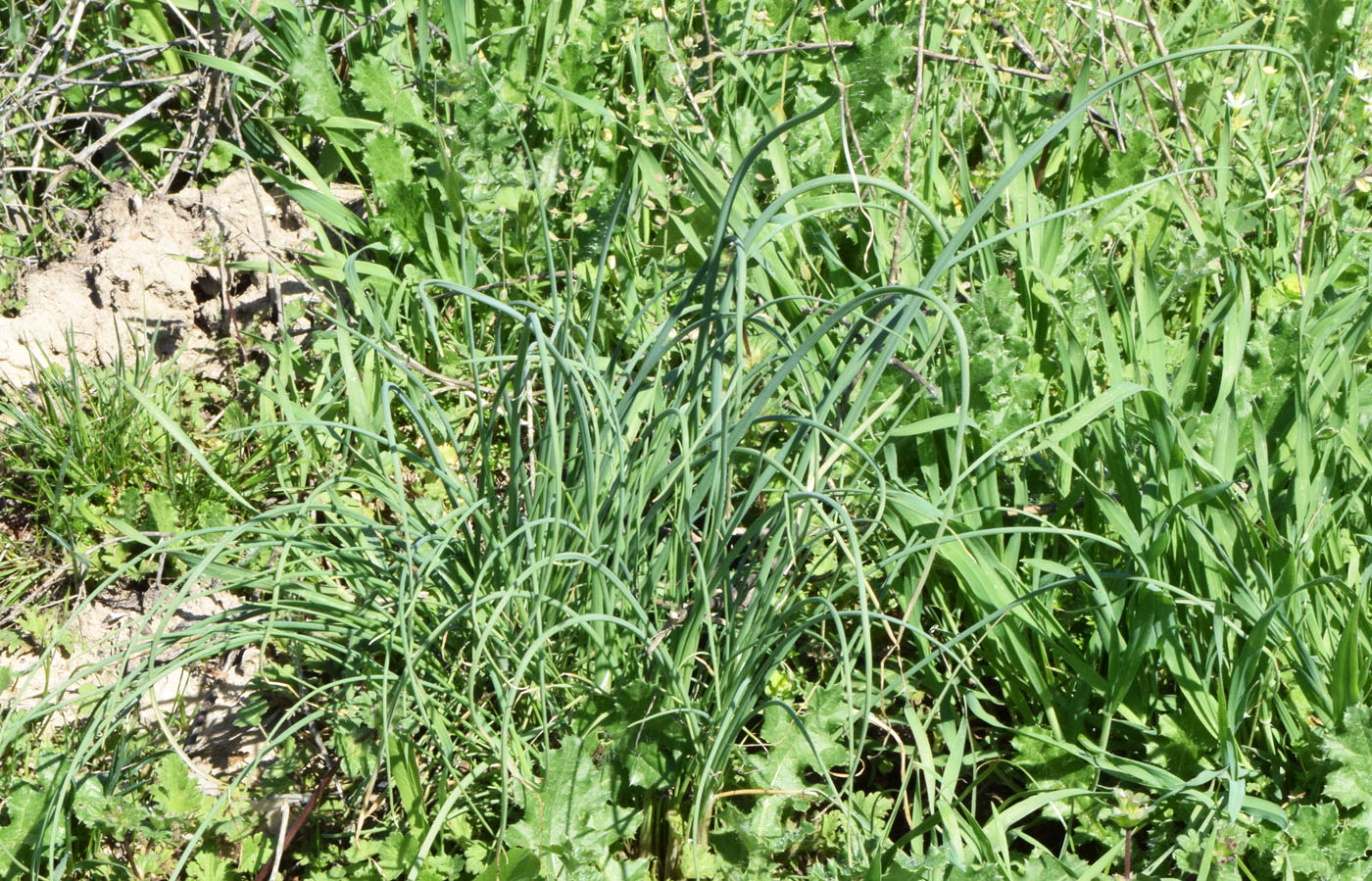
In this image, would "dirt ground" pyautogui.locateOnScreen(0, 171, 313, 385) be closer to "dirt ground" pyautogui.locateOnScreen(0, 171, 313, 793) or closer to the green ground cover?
"dirt ground" pyautogui.locateOnScreen(0, 171, 313, 793)

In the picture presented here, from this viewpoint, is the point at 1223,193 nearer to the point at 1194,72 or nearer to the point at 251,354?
the point at 1194,72

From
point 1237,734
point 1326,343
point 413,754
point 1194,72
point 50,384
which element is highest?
point 1194,72

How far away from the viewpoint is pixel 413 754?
5.11 ft

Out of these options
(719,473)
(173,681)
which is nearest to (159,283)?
(173,681)

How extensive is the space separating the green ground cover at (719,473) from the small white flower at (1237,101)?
0.04 meters

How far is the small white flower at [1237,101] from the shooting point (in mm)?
2500

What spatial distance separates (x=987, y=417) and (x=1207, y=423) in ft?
1.07

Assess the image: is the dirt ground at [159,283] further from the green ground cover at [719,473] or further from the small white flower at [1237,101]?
the small white flower at [1237,101]

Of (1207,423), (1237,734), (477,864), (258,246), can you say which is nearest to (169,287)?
(258,246)

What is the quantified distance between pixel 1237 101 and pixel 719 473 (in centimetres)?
176

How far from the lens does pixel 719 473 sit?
142cm

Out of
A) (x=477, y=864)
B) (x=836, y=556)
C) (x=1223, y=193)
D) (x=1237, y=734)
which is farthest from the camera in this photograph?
(x=1223, y=193)

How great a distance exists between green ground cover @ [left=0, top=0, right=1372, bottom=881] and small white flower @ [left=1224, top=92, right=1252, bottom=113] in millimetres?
44

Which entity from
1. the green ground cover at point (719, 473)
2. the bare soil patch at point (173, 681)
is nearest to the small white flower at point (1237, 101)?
the green ground cover at point (719, 473)
